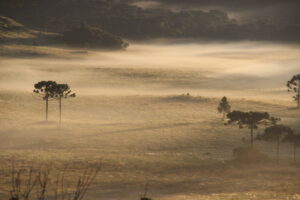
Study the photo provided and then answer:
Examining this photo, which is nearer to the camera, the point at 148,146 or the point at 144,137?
the point at 148,146

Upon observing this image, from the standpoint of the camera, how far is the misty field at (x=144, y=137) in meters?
47.9

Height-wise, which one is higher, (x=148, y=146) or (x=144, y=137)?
(x=144, y=137)

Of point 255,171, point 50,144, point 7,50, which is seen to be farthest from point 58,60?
point 255,171

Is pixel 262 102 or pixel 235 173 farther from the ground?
pixel 262 102

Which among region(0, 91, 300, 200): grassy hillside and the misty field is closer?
region(0, 91, 300, 200): grassy hillside

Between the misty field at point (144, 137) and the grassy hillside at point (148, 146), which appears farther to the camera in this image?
the misty field at point (144, 137)

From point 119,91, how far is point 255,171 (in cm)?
8046

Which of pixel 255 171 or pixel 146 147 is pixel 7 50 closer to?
pixel 146 147

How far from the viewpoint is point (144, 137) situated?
75.4 m

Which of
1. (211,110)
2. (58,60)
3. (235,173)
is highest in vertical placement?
(58,60)

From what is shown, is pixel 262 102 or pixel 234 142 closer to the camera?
pixel 234 142

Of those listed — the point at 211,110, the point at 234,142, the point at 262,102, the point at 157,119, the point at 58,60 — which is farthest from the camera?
the point at 58,60

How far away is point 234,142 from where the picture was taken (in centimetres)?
7531

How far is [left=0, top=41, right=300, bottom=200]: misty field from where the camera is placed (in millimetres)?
47906
